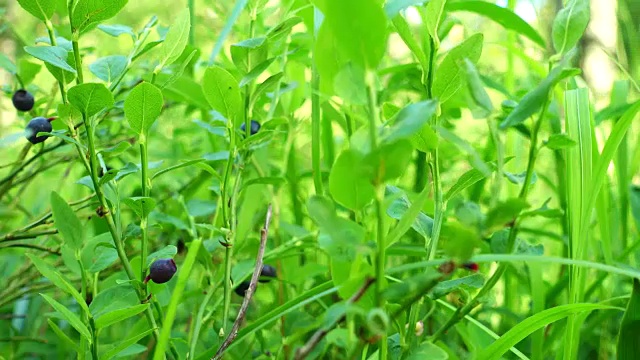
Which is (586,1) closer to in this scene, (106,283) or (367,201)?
(367,201)

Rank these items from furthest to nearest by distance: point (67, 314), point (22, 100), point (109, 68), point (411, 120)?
point (22, 100), point (109, 68), point (67, 314), point (411, 120)

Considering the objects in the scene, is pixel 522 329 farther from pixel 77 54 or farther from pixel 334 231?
pixel 77 54

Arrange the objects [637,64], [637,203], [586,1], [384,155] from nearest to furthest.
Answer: [384,155] < [586,1] < [637,203] < [637,64]

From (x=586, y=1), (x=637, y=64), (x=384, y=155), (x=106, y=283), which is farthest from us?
(x=637, y=64)

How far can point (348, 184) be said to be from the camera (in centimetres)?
32

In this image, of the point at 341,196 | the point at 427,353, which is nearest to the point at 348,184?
the point at 341,196

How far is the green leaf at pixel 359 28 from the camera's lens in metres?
0.29

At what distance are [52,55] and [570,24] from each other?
Answer: 327mm

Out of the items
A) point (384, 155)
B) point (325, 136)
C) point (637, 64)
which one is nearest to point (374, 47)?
point (384, 155)

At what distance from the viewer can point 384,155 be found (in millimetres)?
283

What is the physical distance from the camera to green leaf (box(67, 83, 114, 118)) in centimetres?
39

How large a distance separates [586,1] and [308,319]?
1.22ft

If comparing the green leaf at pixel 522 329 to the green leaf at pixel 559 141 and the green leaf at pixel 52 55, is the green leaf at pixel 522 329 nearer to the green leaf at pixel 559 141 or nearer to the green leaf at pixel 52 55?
the green leaf at pixel 559 141

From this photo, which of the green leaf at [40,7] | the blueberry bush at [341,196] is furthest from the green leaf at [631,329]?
the green leaf at [40,7]
